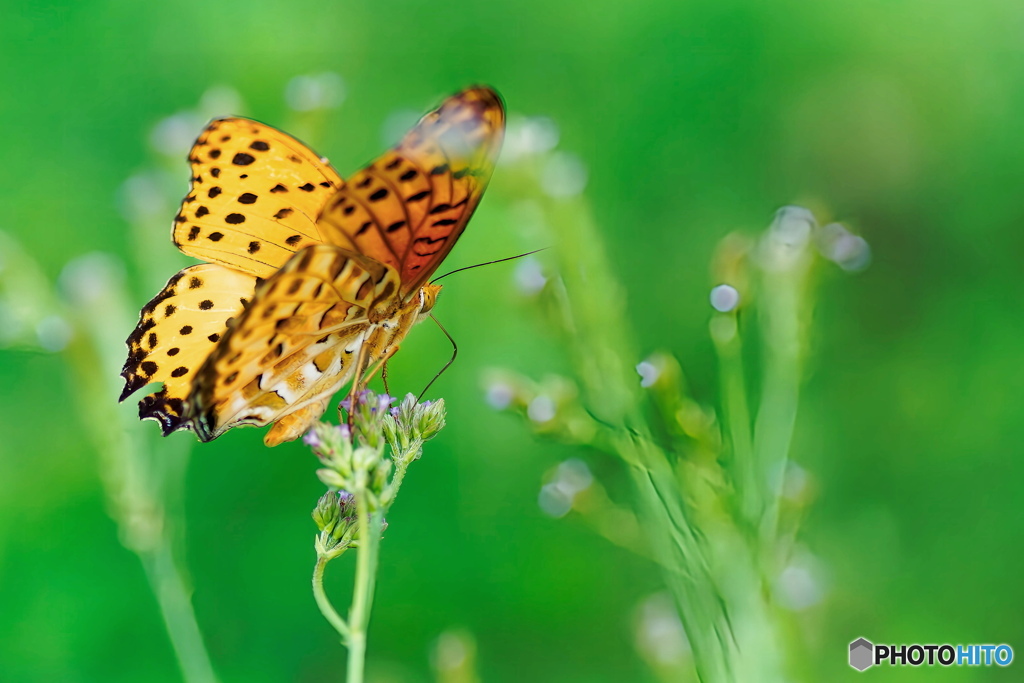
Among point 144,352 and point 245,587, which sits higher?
point 144,352

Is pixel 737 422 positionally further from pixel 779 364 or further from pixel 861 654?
pixel 861 654

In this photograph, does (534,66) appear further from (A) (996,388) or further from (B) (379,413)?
(B) (379,413)

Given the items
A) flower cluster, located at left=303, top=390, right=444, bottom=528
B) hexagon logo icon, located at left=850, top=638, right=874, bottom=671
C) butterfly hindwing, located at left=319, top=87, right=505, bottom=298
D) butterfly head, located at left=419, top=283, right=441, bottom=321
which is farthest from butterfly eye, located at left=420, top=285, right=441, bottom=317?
hexagon logo icon, located at left=850, top=638, right=874, bottom=671

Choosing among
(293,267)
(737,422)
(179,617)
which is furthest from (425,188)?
(179,617)

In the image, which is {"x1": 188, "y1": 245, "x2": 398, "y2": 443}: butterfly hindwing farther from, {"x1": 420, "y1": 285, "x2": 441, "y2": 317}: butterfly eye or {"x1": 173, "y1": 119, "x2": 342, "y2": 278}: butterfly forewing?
{"x1": 173, "y1": 119, "x2": 342, "y2": 278}: butterfly forewing

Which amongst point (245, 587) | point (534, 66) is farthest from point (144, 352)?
point (534, 66)

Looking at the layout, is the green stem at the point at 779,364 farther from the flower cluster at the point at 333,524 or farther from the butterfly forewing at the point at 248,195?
the butterfly forewing at the point at 248,195
